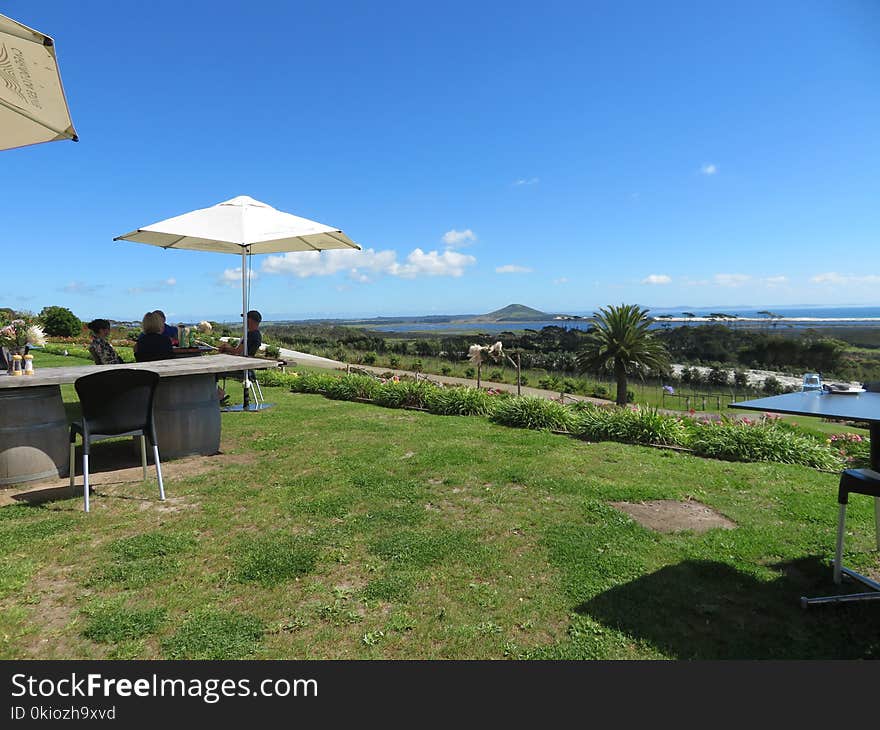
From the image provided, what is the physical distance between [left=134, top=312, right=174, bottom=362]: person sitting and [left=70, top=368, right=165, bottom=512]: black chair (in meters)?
2.85

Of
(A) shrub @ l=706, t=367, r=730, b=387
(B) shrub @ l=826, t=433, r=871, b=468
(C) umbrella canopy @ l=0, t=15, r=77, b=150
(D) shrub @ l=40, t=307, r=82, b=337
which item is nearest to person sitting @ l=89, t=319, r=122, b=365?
(C) umbrella canopy @ l=0, t=15, r=77, b=150

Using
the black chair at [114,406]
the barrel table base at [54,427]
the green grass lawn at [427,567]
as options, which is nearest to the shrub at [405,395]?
the green grass lawn at [427,567]

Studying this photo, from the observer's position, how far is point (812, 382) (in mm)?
3406

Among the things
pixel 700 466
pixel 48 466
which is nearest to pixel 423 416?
pixel 700 466

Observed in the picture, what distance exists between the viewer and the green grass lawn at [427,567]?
2.26 m

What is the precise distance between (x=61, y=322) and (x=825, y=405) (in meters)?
29.5

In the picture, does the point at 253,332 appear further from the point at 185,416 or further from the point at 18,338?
the point at 18,338

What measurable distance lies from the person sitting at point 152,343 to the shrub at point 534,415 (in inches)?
194

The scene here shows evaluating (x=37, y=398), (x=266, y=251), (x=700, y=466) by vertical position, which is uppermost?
(x=266, y=251)

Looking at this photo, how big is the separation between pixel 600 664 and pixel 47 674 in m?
2.29

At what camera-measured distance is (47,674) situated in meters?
2.03

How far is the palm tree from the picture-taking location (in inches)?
671

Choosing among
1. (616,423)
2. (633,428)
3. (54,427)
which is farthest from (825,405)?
(54,427)

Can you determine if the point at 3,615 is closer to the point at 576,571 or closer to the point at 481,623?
the point at 481,623
